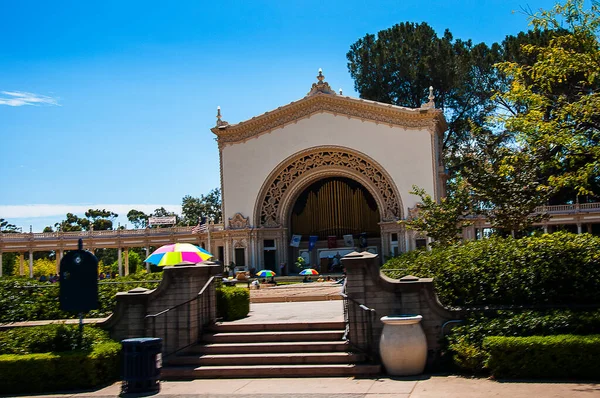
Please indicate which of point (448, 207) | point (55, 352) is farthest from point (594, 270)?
point (448, 207)

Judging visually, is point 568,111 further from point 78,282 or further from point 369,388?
point 78,282

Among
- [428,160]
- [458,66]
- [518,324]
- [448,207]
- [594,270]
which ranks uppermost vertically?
[458,66]

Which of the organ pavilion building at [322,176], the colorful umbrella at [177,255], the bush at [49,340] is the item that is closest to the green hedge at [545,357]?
the bush at [49,340]

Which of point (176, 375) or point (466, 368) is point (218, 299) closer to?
point (176, 375)

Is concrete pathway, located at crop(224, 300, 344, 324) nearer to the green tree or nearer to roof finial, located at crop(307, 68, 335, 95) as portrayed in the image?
roof finial, located at crop(307, 68, 335, 95)

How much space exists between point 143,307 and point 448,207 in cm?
1606

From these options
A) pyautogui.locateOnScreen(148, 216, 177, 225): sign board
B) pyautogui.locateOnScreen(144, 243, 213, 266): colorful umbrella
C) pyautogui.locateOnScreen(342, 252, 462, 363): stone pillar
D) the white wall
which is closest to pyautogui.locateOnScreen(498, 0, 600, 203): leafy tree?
pyautogui.locateOnScreen(342, 252, 462, 363): stone pillar

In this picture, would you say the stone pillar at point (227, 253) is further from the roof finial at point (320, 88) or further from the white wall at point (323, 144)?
the roof finial at point (320, 88)

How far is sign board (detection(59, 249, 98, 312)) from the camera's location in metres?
13.5

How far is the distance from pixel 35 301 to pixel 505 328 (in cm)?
1177

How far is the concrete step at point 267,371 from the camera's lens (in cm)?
1227

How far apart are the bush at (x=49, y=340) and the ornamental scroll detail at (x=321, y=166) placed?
33905 millimetres

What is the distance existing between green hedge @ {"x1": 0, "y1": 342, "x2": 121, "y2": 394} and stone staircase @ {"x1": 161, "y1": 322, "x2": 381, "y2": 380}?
148 cm

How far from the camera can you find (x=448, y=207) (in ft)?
88.3
